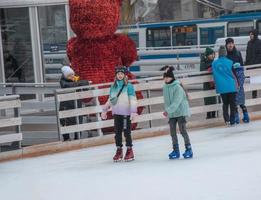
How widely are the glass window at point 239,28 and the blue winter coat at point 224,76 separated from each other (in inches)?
553

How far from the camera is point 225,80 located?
1211 centimetres

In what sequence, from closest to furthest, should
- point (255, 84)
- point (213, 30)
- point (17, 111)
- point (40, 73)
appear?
point (17, 111), point (255, 84), point (40, 73), point (213, 30)

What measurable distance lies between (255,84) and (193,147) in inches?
139

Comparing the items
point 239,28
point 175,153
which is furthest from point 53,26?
point 239,28

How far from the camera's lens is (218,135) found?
11594 mm

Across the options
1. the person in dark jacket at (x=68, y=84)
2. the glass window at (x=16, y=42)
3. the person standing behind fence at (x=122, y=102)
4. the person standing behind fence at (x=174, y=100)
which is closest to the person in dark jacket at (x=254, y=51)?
the person in dark jacket at (x=68, y=84)

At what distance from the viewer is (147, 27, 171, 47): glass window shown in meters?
28.2

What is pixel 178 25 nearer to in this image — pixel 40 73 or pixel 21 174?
pixel 40 73

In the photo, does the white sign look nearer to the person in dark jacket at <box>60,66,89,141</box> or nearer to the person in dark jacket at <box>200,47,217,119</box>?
the person in dark jacket at <box>200,47,217,119</box>

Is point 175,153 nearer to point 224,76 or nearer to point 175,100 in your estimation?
point 175,100

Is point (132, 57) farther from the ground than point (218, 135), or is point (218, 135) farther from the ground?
point (132, 57)

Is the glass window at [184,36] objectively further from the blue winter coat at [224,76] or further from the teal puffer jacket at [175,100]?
the teal puffer jacket at [175,100]

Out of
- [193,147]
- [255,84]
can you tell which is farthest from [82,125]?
[255,84]

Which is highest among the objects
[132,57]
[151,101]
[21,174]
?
[132,57]
